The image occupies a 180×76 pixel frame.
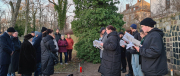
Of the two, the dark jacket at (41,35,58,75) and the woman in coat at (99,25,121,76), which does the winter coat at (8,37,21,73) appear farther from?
the woman in coat at (99,25,121,76)

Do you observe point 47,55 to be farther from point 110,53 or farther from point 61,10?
point 61,10

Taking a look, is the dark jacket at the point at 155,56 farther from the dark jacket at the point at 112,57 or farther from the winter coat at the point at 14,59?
the winter coat at the point at 14,59

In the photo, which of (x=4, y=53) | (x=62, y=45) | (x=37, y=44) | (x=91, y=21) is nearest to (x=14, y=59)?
(x=4, y=53)

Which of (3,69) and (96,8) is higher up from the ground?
(96,8)

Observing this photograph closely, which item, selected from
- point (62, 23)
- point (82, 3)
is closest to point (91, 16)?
point (82, 3)

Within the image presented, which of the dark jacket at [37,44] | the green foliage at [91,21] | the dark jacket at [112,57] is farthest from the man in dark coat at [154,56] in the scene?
the green foliage at [91,21]

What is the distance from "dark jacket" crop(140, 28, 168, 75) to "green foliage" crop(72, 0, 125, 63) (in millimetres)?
5977

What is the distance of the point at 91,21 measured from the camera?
916cm

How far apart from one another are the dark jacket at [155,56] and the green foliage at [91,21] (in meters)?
5.98

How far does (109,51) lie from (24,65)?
2.95 meters

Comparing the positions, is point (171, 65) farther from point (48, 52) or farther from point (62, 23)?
point (62, 23)

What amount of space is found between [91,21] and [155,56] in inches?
265

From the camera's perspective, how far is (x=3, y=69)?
481 cm

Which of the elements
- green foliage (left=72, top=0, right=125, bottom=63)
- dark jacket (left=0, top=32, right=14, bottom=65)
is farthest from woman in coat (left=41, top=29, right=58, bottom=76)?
green foliage (left=72, top=0, right=125, bottom=63)
